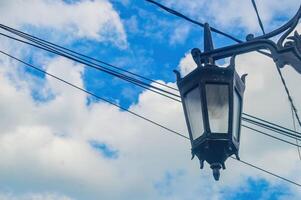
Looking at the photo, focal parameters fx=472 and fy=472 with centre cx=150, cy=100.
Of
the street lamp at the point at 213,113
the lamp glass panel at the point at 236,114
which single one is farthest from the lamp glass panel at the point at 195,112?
the lamp glass panel at the point at 236,114

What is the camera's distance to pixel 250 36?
278 cm

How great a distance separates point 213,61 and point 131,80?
7.92 ft

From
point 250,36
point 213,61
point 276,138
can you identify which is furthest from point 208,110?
point 276,138

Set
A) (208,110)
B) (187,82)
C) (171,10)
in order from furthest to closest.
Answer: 1. (171,10)
2. (187,82)
3. (208,110)

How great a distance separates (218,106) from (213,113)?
5 centimetres

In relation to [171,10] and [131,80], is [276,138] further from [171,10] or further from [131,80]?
[171,10]

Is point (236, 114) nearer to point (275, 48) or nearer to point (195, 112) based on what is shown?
point (195, 112)

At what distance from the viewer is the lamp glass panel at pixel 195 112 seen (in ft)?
8.05

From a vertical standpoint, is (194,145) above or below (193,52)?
below

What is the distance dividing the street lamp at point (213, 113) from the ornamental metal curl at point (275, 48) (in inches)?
7.2

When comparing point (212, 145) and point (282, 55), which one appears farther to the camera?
point (282, 55)

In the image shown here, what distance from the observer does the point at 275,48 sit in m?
2.65

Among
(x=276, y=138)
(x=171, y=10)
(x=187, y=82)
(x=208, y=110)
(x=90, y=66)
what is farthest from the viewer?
(x=276, y=138)

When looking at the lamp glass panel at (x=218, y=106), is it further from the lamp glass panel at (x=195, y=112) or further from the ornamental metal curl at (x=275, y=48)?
the ornamental metal curl at (x=275, y=48)
